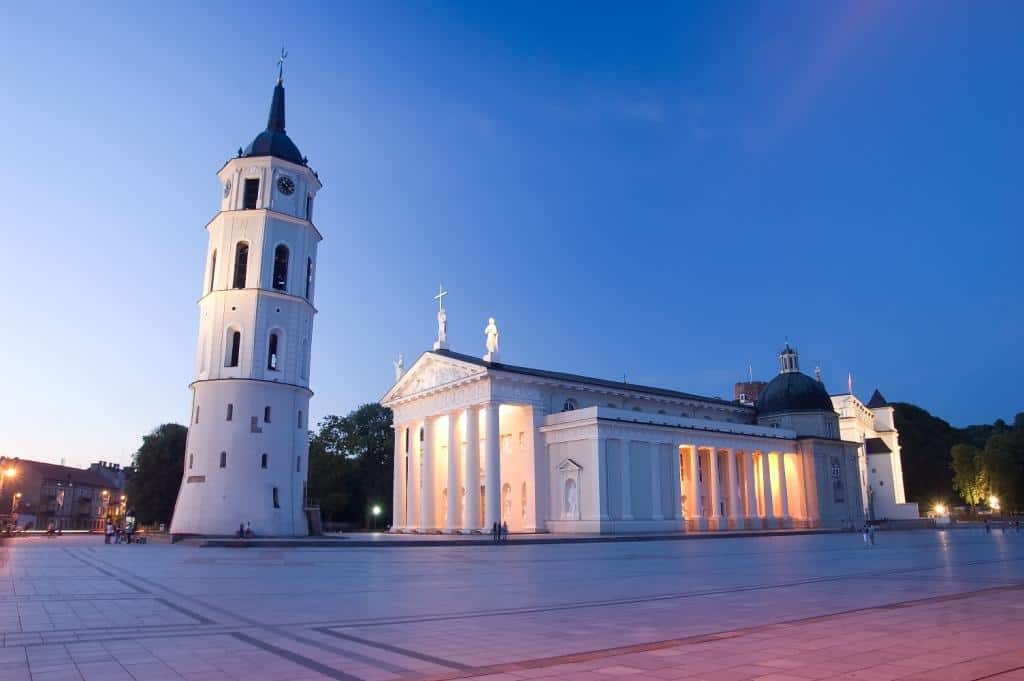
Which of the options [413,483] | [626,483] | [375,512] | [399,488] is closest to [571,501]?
[626,483]

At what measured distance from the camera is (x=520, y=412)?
5781 centimetres

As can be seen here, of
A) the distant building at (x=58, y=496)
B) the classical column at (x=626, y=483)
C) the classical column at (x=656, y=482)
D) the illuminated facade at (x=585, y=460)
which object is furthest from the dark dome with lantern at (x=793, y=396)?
the distant building at (x=58, y=496)

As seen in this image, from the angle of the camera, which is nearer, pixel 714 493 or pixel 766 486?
pixel 714 493

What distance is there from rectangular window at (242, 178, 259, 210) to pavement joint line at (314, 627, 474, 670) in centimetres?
4011

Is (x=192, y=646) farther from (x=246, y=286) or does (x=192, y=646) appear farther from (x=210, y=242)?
(x=210, y=242)

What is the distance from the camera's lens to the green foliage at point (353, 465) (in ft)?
242

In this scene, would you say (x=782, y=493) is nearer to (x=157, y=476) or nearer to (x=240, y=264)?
(x=240, y=264)

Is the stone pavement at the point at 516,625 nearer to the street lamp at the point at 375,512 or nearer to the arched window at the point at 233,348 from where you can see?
the arched window at the point at 233,348

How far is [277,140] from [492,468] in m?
26.4

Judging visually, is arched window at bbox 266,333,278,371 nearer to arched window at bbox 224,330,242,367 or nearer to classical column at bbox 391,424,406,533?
arched window at bbox 224,330,242,367

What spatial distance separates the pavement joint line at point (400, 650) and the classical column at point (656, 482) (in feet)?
157

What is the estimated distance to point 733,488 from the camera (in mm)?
63312

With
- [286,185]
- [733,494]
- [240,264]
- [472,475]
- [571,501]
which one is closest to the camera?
[240,264]

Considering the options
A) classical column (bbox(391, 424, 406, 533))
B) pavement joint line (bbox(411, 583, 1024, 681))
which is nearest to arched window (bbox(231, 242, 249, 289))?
classical column (bbox(391, 424, 406, 533))
